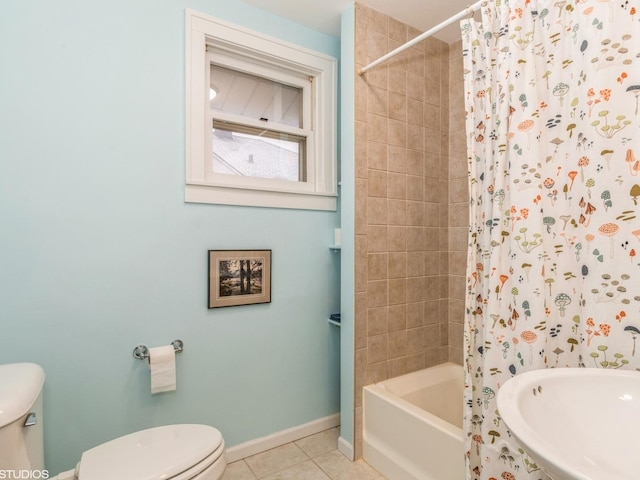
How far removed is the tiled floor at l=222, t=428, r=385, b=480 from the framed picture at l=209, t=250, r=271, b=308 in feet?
2.78

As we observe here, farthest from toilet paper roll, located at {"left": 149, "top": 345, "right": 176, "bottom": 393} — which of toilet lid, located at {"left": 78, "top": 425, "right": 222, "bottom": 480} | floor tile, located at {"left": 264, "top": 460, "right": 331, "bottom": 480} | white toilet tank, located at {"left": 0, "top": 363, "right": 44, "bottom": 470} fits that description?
floor tile, located at {"left": 264, "top": 460, "right": 331, "bottom": 480}

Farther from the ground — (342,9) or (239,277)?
(342,9)

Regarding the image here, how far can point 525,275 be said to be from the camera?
1208 millimetres

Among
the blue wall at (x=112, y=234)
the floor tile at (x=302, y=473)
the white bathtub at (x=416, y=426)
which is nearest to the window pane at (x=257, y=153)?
the blue wall at (x=112, y=234)

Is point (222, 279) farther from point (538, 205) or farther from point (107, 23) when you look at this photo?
point (538, 205)

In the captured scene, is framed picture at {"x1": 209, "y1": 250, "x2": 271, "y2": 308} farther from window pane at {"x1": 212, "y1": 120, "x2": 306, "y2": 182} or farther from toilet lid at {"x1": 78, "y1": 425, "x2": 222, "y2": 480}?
toilet lid at {"x1": 78, "y1": 425, "x2": 222, "y2": 480}

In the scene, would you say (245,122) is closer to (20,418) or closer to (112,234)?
(112,234)

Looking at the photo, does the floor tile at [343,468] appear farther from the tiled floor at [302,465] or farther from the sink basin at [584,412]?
the sink basin at [584,412]

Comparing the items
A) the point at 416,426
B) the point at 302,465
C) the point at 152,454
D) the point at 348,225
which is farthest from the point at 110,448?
the point at 348,225

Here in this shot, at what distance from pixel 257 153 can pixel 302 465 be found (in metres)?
1.75

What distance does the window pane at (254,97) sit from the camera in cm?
198

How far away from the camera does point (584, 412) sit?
87cm

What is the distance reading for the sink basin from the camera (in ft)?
2.53

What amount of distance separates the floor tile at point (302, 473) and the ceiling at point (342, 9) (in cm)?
249
